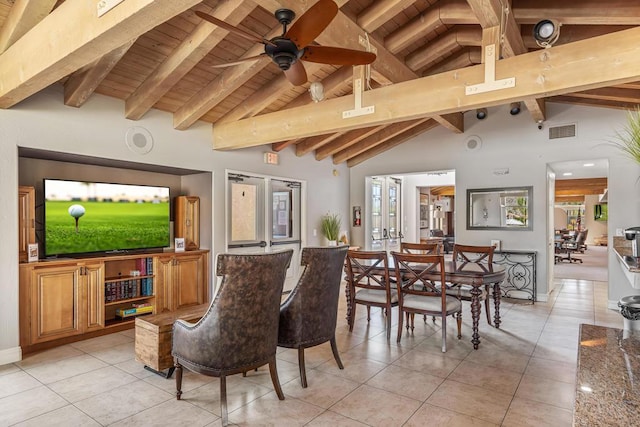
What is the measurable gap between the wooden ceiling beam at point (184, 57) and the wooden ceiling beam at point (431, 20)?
5.78ft

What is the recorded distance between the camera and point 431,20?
3.69 meters

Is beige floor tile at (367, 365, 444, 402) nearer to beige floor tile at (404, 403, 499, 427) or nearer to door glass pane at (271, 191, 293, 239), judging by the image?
beige floor tile at (404, 403, 499, 427)

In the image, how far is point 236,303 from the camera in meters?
2.50

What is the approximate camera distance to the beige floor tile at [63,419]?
98.6 inches

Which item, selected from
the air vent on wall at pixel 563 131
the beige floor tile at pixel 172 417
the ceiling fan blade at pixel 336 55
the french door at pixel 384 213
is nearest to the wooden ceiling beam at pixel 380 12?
the ceiling fan blade at pixel 336 55

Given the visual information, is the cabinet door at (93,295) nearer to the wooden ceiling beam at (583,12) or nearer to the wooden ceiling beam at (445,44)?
the wooden ceiling beam at (445,44)

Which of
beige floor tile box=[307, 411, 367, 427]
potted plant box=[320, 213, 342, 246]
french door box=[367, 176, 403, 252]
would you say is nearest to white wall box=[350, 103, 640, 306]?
french door box=[367, 176, 403, 252]

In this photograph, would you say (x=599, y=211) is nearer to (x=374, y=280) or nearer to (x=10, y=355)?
(x=374, y=280)

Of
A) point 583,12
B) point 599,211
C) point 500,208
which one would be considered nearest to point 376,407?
point 583,12

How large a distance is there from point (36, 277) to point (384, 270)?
359 cm

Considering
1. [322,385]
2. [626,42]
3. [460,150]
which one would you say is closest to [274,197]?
[460,150]

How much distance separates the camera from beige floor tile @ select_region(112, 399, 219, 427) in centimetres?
250

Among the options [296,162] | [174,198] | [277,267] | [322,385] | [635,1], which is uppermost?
[635,1]

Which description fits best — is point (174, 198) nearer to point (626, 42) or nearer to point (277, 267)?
point (277, 267)
